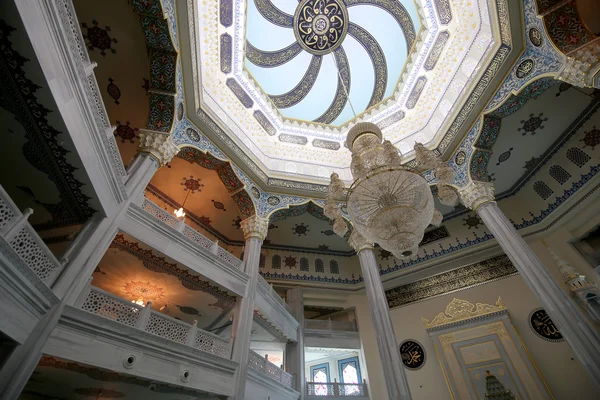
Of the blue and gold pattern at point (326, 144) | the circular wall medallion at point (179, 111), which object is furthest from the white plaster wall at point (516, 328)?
the circular wall medallion at point (179, 111)

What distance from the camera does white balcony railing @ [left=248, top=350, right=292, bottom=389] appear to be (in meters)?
5.34

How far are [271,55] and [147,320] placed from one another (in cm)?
648

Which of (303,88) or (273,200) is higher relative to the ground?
(303,88)

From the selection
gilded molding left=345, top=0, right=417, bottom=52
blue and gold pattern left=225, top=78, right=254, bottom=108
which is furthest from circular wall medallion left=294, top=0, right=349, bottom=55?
blue and gold pattern left=225, top=78, right=254, bottom=108

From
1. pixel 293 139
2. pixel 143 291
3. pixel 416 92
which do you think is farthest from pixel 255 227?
pixel 416 92

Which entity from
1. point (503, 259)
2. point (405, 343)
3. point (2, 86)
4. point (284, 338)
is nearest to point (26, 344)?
point (2, 86)

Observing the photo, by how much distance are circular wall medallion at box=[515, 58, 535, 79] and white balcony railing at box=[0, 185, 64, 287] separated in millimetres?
6897

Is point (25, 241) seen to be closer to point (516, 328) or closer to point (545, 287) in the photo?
point (545, 287)

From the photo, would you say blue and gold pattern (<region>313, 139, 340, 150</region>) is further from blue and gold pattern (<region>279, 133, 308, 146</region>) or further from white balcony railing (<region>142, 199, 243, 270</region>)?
white balcony railing (<region>142, 199, 243, 270</region>)

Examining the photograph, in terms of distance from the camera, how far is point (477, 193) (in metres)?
6.04

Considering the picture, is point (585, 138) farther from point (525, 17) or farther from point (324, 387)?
point (324, 387)

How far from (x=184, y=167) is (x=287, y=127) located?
2.83m

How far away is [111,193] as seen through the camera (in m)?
3.89

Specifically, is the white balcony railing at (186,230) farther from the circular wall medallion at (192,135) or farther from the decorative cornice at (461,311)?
the decorative cornice at (461,311)
